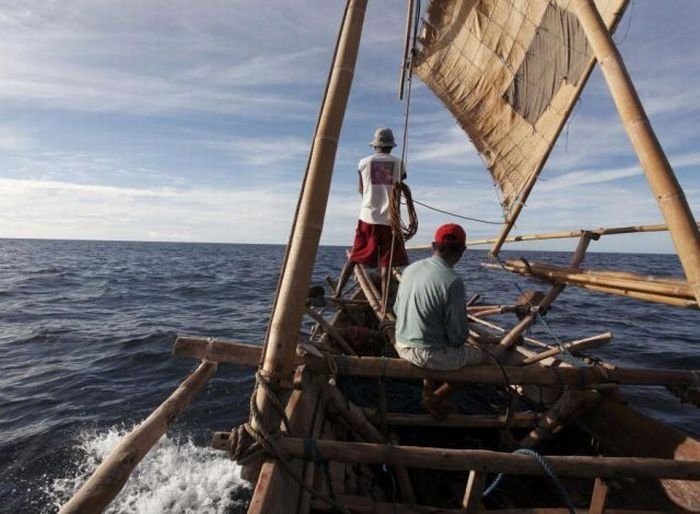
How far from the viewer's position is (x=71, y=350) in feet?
41.3

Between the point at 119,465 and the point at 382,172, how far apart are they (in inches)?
231

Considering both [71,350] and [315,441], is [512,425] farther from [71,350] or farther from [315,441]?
[71,350]

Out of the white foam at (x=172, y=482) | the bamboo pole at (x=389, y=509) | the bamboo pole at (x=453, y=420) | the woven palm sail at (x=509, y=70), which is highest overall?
the woven palm sail at (x=509, y=70)

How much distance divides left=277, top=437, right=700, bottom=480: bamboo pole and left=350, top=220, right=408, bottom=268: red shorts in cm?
464

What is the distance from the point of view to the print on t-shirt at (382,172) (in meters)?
7.16

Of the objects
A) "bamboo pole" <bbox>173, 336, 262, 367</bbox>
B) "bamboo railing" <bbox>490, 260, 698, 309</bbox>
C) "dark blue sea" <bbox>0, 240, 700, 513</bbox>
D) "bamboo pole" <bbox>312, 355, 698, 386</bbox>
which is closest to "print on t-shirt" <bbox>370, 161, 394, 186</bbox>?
"bamboo railing" <bbox>490, 260, 698, 309</bbox>

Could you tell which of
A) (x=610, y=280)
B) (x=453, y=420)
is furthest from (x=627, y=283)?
(x=453, y=420)

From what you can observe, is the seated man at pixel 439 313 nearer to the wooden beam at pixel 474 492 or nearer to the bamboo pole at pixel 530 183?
the wooden beam at pixel 474 492

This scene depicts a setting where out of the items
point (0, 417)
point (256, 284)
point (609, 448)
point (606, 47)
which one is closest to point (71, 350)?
point (0, 417)

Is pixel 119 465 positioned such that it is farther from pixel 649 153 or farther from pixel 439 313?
pixel 649 153

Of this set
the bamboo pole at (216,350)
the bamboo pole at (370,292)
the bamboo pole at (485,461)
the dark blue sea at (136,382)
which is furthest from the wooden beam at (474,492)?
the dark blue sea at (136,382)

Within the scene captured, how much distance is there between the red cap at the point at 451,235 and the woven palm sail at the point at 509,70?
3935mm

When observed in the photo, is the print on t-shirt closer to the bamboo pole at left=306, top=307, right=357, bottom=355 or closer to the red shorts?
the red shorts

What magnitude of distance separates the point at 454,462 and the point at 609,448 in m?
3.37
